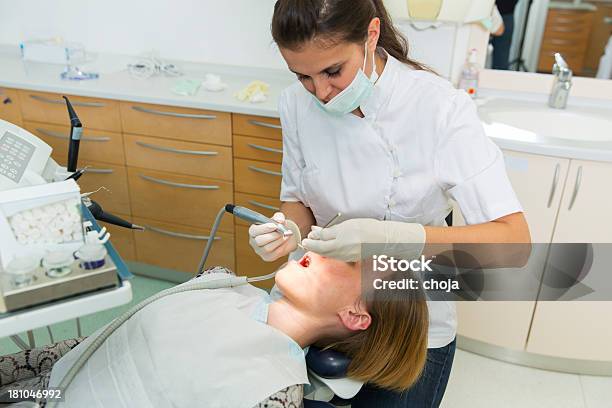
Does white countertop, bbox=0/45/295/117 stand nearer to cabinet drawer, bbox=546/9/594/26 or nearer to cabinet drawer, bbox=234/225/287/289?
cabinet drawer, bbox=234/225/287/289

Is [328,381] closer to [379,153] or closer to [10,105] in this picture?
[379,153]

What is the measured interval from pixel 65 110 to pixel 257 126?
0.99 meters

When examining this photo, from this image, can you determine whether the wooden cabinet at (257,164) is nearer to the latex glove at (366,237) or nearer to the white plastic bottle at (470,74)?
the white plastic bottle at (470,74)

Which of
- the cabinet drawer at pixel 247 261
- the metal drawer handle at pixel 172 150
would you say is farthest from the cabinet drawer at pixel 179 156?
the cabinet drawer at pixel 247 261

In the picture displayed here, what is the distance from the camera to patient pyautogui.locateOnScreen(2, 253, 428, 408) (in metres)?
1.16

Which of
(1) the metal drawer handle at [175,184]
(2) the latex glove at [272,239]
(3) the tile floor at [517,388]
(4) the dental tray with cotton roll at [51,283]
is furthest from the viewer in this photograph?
(1) the metal drawer handle at [175,184]

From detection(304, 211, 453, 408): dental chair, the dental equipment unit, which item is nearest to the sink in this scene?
detection(304, 211, 453, 408): dental chair

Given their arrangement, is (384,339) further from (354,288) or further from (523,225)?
(523,225)

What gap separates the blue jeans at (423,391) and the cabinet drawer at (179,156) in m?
1.31

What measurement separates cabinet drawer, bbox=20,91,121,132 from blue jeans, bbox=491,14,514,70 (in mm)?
1717

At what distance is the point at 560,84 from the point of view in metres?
2.24

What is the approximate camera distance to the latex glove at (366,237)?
120cm

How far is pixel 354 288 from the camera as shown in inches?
52.0

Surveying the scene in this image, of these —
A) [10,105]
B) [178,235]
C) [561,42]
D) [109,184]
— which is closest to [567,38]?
[561,42]
